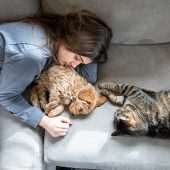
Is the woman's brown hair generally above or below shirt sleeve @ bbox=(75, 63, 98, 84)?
above

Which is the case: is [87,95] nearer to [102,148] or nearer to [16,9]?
[102,148]

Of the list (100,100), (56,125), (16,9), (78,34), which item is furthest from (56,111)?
(16,9)

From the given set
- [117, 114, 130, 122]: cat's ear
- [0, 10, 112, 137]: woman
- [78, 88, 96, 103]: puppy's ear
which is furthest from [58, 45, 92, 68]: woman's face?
[117, 114, 130, 122]: cat's ear

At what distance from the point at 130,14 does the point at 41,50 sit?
42cm

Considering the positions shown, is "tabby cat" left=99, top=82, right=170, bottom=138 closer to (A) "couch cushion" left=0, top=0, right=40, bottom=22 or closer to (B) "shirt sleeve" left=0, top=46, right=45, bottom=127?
(B) "shirt sleeve" left=0, top=46, right=45, bottom=127

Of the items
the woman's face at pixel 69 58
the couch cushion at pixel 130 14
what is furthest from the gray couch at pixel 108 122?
the woman's face at pixel 69 58

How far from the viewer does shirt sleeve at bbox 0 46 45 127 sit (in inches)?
44.3

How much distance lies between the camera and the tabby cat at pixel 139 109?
126 centimetres

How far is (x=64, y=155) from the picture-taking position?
47.0 inches

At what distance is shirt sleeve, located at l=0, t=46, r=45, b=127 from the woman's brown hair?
0.09 metres

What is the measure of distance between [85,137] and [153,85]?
373mm

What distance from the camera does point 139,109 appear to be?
1.31 meters

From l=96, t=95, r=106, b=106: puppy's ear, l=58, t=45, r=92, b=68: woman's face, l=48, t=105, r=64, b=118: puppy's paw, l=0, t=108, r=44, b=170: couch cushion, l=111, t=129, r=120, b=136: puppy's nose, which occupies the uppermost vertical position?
l=58, t=45, r=92, b=68: woman's face

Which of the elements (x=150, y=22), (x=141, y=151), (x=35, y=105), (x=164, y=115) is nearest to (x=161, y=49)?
(x=150, y=22)
